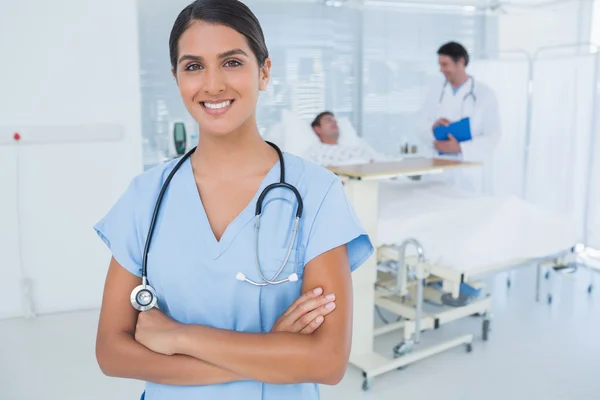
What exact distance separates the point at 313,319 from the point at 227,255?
0.61ft

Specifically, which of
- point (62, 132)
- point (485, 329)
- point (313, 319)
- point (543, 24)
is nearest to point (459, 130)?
point (485, 329)

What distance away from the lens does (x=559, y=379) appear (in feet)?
8.02

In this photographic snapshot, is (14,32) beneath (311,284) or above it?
above

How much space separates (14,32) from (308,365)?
8.98ft

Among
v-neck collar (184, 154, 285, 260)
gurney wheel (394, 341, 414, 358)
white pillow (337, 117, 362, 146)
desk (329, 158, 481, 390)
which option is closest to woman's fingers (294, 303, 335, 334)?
v-neck collar (184, 154, 285, 260)

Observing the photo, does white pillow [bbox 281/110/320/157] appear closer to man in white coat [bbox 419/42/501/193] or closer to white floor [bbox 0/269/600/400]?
man in white coat [bbox 419/42/501/193]

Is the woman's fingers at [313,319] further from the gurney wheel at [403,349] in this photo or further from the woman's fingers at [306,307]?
the gurney wheel at [403,349]

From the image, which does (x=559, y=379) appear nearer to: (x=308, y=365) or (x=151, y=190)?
(x=308, y=365)

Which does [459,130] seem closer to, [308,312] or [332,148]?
[332,148]

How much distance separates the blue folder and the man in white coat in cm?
3

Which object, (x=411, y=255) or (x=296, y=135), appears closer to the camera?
(x=411, y=255)

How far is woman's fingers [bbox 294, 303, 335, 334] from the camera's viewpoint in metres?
0.95

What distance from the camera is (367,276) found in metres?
2.43

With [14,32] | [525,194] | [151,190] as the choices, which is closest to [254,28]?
[151,190]
